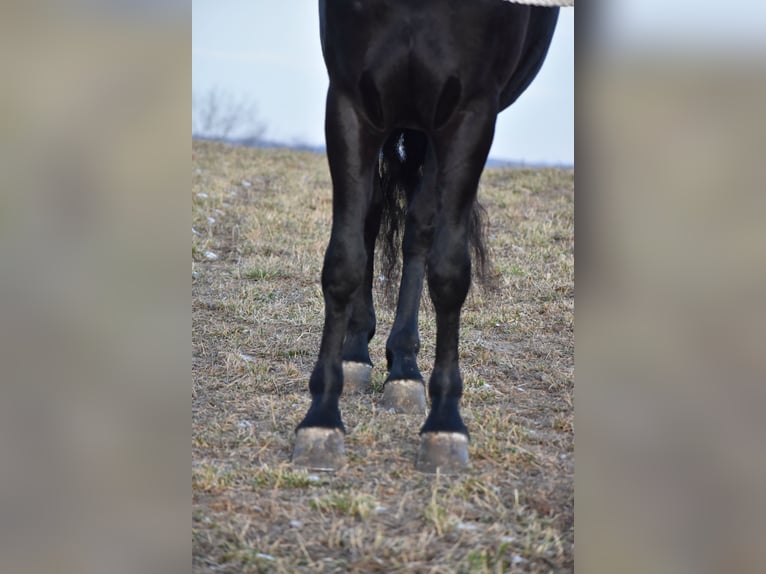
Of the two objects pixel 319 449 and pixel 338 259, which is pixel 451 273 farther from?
pixel 319 449

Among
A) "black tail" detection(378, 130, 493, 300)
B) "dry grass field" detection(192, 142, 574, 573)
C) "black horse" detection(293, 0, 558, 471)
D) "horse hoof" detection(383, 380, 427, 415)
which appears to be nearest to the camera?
"dry grass field" detection(192, 142, 574, 573)

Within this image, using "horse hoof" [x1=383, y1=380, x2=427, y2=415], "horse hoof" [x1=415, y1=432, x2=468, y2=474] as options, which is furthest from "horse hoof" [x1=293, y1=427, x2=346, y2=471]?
"horse hoof" [x1=383, y1=380, x2=427, y2=415]

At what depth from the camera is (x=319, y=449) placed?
10.5ft

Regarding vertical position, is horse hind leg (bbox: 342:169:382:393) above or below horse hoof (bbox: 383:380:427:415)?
above

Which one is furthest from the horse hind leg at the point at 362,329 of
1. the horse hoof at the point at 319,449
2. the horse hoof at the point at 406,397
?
the horse hoof at the point at 319,449

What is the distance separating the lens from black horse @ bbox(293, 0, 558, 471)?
297cm

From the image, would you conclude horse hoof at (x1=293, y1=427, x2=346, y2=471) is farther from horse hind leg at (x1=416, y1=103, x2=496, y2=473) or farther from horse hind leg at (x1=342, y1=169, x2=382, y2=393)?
horse hind leg at (x1=342, y1=169, x2=382, y2=393)

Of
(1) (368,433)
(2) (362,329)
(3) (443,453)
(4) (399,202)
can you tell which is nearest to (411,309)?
(2) (362,329)

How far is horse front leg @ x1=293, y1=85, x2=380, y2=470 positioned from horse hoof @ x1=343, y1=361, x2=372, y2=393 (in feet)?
2.89

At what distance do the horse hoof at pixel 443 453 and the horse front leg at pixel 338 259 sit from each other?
12.2 inches

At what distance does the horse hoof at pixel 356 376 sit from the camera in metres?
4.23
